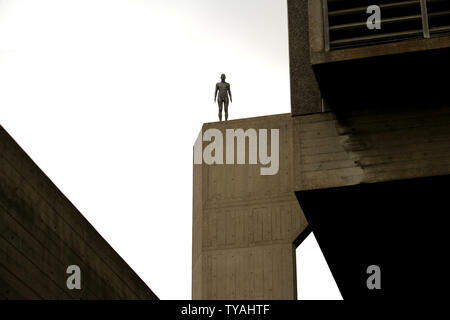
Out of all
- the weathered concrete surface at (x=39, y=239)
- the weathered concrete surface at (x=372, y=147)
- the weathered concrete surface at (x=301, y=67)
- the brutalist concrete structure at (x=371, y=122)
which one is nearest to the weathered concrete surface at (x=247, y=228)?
the weathered concrete surface at (x=39, y=239)

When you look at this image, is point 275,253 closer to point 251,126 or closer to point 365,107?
point 251,126

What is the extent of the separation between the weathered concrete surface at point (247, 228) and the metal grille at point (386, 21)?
10786 millimetres

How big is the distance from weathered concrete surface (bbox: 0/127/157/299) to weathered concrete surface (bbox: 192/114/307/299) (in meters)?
7.21

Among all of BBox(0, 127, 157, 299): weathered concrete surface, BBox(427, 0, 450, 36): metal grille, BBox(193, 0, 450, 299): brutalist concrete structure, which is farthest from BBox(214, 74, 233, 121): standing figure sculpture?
BBox(427, 0, 450, 36): metal grille

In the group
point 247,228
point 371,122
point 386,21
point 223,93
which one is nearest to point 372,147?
point 371,122

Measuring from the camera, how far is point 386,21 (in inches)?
494

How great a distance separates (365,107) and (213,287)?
11196 millimetres

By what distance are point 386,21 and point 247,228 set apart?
11595 millimetres

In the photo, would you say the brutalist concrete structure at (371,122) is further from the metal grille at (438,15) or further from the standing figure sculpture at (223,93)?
the standing figure sculpture at (223,93)

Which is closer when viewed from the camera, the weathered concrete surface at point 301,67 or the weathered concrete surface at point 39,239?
the weathered concrete surface at point 39,239

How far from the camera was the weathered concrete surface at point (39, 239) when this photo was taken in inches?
497

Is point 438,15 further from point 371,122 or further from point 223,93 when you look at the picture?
point 223,93

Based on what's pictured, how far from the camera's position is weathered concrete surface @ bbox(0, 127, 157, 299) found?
12617mm
